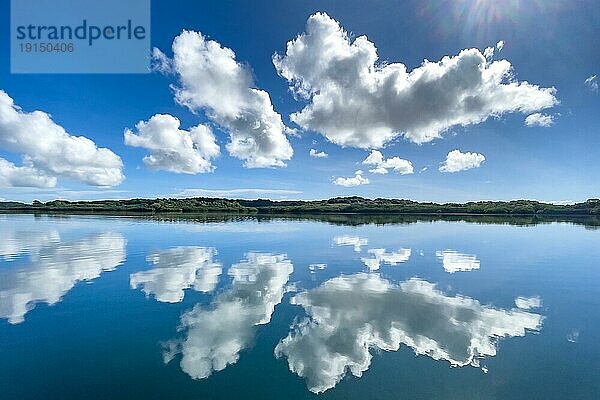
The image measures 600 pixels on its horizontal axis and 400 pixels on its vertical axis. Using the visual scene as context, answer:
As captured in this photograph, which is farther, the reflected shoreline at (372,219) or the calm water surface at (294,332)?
the reflected shoreline at (372,219)

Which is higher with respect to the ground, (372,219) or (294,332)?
(372,219)

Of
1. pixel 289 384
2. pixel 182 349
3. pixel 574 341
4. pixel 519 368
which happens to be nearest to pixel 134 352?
pixel 182 349

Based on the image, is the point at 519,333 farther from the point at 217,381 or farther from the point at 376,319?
the point at 217,381

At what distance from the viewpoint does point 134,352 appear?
478 inches

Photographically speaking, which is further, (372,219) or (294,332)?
(372,219)

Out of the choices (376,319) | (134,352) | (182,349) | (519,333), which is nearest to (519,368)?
(519,333)

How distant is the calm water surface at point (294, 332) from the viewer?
1019cm

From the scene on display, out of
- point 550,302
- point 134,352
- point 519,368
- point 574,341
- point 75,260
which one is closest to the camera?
point 519,368

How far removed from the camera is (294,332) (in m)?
14.2

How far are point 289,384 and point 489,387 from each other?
6299mm

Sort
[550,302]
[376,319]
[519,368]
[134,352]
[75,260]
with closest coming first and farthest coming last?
[519,368] → [134,352] → [376,319] → [550,302] → [75,260]

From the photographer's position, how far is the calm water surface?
33.4 ft

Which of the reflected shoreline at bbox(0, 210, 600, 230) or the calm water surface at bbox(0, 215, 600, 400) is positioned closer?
the calm water surface at bbox(0, 215, 600, 400)

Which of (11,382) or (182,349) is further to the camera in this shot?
(182,349)
